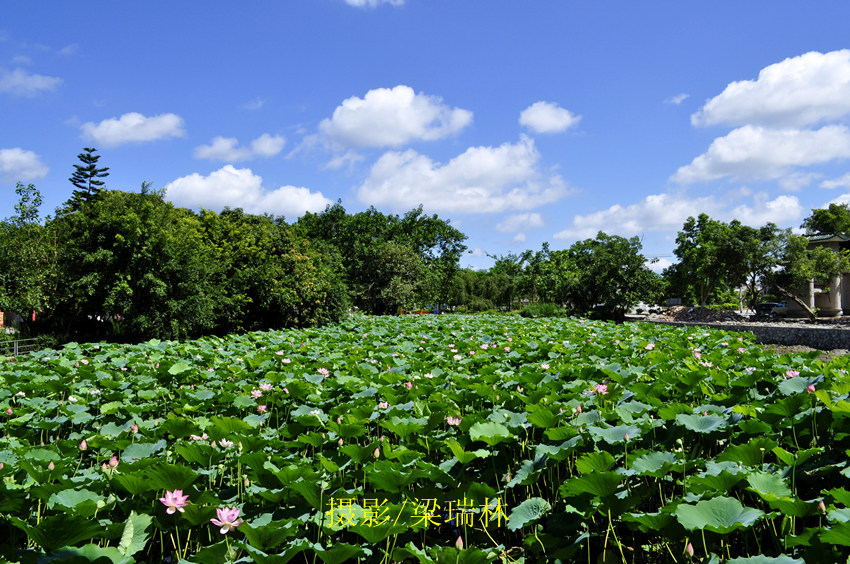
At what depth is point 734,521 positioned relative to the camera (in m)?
1.64

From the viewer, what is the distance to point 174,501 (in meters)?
1.94

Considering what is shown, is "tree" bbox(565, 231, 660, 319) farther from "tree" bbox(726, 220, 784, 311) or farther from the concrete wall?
the concrete wall

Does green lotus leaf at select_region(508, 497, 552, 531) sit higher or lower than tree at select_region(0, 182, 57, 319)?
lower

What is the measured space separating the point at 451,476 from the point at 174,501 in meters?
1.14

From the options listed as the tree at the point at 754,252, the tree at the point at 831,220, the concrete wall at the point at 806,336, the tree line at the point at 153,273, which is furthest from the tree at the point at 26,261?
the tree at the point at 831,220

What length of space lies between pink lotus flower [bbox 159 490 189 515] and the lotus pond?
1 cm

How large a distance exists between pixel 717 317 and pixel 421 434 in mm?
24565

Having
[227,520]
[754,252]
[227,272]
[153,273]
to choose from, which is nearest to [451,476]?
[227,520]

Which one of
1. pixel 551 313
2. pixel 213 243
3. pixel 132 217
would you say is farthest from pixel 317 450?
pixel 551 313

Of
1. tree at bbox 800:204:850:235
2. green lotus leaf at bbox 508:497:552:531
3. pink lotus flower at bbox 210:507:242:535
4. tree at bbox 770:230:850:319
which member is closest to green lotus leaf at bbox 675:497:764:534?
green lotus leaf at bbox 508:497:552:531

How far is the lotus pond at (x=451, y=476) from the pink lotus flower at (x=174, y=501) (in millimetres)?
12

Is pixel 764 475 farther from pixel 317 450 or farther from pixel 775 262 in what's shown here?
pixel 775 262

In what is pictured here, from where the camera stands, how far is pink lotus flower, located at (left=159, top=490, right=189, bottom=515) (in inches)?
75.5

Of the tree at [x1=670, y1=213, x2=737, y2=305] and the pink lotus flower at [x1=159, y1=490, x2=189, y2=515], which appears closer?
the pink lotus flower at [x1=159, y1=490, x2=189, y2=515]
